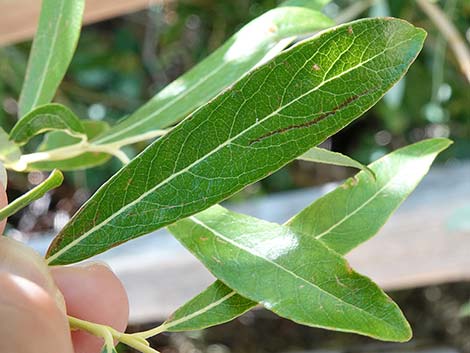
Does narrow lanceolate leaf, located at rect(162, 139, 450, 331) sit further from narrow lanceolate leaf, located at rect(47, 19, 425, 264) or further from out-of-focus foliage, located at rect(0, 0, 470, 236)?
out-of-focus foliage, located at rect(0, 0, 470, 236)

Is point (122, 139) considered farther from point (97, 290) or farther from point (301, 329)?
point (301, 329)

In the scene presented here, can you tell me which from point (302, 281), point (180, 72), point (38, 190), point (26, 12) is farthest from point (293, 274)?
point (180, 72)

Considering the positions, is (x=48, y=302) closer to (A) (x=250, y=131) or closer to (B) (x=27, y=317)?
(B) (x=27, y=317)

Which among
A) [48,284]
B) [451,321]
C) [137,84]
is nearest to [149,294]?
[137,84]

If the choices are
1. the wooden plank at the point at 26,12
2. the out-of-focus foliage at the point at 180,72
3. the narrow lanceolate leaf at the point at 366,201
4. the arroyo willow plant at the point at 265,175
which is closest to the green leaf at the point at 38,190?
the arroyo willow plant at the point at 265,175

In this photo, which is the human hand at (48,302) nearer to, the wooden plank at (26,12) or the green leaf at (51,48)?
the green leaf at (51,48)

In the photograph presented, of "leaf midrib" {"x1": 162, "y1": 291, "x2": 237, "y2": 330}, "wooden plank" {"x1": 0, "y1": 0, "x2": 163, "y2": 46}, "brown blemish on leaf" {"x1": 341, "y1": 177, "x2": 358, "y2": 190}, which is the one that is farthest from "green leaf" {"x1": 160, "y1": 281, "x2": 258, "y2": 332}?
"wooden plank" {"x1": 0, "y1": 0, "x2": 163, "y2": 46}
